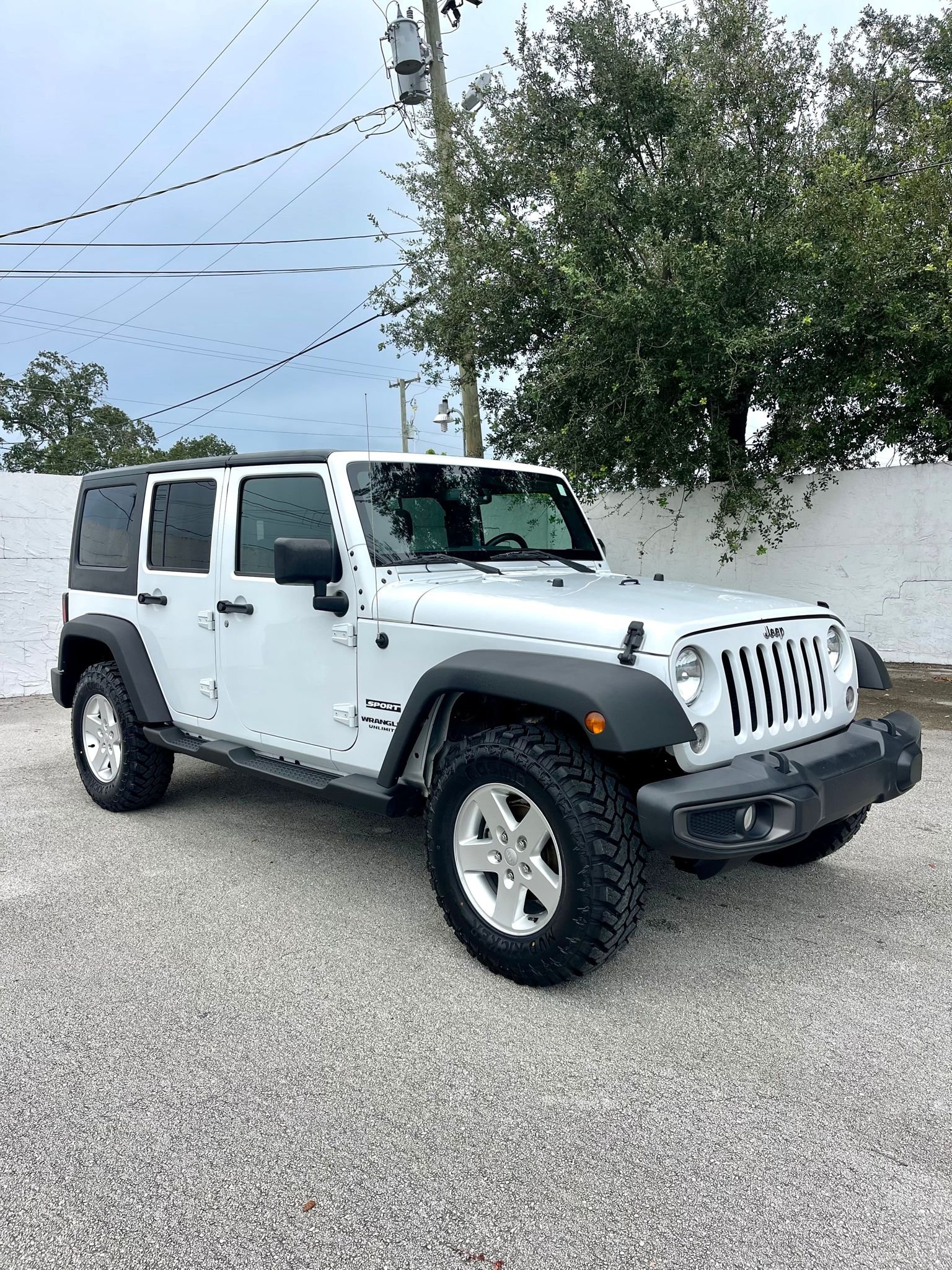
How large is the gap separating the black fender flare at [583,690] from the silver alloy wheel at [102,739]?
2599 millimetres

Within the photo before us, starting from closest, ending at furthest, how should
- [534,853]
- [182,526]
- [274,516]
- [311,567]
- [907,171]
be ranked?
[534,853] < [311,567] < [274,516] < [182,526] < [907,171]

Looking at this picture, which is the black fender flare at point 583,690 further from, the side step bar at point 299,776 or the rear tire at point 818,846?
the rear tire at point 818,846

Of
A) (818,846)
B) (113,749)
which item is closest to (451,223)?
(113,749)

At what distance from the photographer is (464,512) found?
4062mm

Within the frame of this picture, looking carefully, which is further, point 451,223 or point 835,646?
point 451,223

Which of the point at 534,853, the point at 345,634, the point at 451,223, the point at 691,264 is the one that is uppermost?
the point at 451,223

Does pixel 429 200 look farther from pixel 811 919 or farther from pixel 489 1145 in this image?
pixel 489 1145

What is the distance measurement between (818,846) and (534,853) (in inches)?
64.4

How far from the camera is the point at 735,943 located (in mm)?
3297

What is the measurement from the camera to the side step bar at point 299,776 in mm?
3402

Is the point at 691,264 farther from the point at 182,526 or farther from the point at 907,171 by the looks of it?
the point at 182,526

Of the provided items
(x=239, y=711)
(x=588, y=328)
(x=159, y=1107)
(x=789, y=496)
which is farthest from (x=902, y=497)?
(x=159, y=1107)

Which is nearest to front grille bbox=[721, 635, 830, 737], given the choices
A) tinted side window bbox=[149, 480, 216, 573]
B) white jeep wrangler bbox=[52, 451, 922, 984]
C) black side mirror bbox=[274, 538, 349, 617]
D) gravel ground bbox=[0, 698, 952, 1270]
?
white jeep wrangler bbox=[52, 451, 922, 984]

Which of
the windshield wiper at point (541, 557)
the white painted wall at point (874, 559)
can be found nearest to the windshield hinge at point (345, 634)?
the windshield wiper at point (541, 557)
